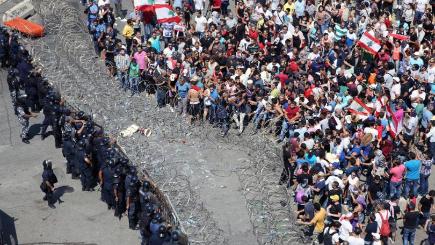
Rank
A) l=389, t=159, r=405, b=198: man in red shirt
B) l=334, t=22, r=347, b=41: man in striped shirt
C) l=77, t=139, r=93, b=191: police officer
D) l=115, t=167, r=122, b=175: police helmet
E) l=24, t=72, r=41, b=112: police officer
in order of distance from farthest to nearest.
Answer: l=334, t=22, r=347, b=41: man in striped shirt → l=24, t=72, r=41, b=112: police officer → l=77, t=139, r=93, b=191: police officer → l=389, t=159, r=405, b=198: man in red shirt → l=115, t=167, r=122, b=175: police helmet

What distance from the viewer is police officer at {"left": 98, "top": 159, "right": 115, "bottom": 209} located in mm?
19455

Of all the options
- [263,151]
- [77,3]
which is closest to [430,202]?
[263,151]

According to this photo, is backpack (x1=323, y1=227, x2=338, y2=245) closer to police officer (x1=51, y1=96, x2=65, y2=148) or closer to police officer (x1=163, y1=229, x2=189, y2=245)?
police officer (x1=163, y1=229, x2=189, y2=245)

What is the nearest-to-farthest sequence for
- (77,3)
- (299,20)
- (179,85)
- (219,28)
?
(179,85), (219,28), (299,20), (77,3)

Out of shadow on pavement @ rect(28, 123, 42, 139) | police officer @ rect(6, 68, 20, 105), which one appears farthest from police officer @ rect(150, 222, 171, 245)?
police officer @ rect(6, 68, 20, 105)

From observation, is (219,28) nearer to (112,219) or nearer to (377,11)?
(377,11)

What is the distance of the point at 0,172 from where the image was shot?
22.5 metres

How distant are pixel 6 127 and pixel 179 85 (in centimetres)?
613

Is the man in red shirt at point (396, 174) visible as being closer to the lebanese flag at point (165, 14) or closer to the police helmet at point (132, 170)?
the police helmet at point (132, 170)

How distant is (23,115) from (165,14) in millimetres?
6854

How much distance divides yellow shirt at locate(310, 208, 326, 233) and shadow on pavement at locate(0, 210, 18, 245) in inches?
298

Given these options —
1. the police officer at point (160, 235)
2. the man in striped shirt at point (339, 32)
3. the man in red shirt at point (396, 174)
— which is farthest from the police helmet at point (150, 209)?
the man in striped shirt at point (339, 32)

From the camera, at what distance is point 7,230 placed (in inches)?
774

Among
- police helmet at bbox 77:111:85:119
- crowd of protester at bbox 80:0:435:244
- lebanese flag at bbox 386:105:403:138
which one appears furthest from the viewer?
police helmet at bbox 77:111:85:119
